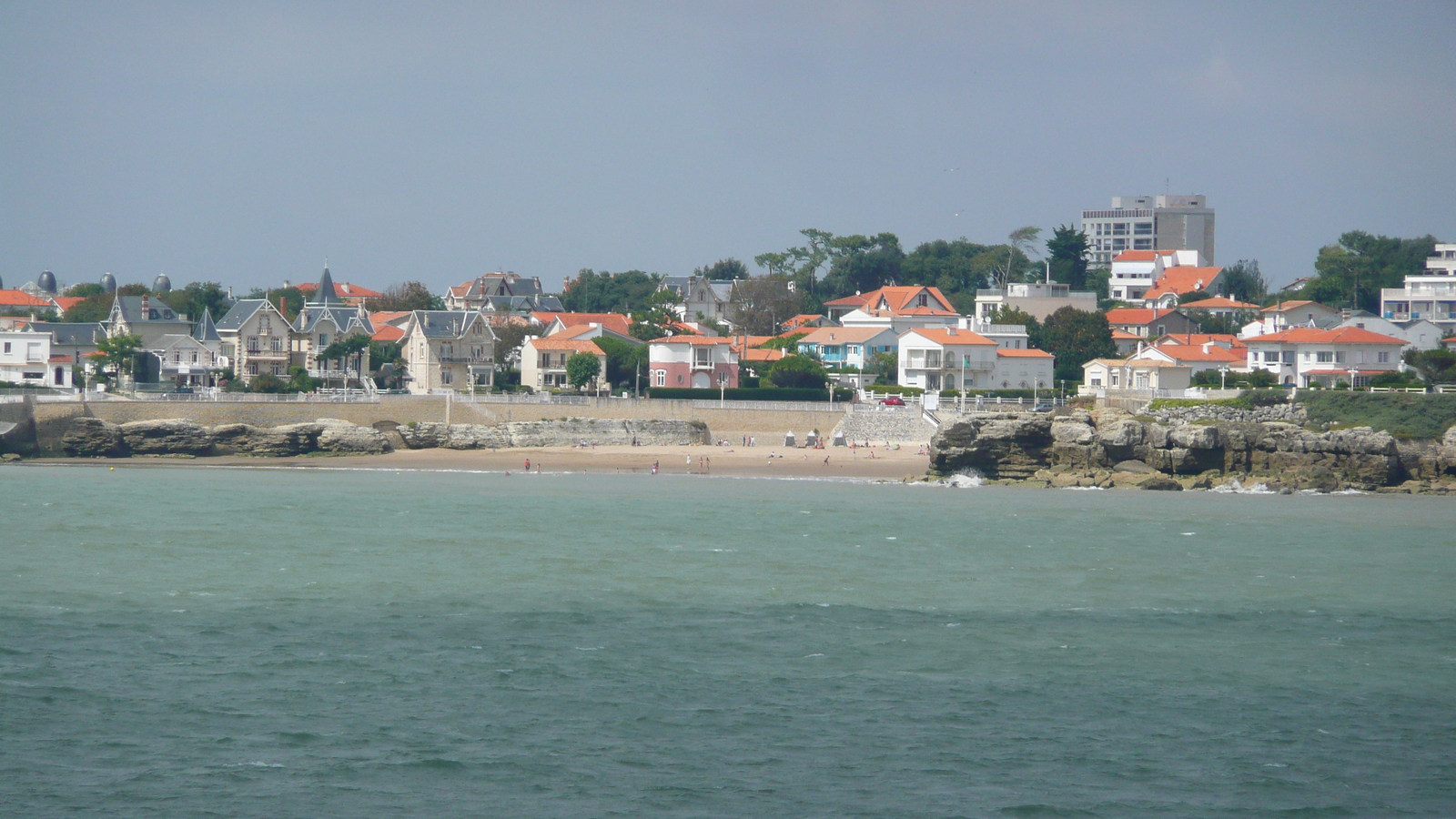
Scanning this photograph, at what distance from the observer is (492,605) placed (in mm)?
24969

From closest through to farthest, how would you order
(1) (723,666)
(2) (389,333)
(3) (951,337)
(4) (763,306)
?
(1) (723,666) → (3) (951,337) → (2) (389,333) → (4) (763,306)

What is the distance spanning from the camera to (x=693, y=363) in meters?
70.7

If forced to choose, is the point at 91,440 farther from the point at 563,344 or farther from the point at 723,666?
the point at 723,666

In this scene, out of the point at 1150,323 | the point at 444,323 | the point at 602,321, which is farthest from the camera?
the point at 1150,323

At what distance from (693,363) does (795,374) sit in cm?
586

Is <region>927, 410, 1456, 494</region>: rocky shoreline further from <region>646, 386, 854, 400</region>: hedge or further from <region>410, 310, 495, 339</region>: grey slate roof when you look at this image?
<region>410, 310, 495, 339</region>: grey slate roof

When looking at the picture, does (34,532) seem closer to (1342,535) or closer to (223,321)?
(1342,535)

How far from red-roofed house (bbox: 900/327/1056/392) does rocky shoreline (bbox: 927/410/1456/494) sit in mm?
19901

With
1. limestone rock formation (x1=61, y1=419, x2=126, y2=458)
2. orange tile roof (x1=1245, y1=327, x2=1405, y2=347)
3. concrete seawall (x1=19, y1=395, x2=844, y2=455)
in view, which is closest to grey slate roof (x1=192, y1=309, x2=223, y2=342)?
concrete seawall (x1=19, y1=395, x2=844, y2=455)

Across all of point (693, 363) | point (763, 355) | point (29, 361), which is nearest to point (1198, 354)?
point (763, 355)

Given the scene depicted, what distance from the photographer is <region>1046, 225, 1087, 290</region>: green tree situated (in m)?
107

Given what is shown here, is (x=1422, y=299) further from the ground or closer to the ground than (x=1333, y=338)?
further from the ground

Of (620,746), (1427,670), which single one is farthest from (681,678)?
(1427,670)

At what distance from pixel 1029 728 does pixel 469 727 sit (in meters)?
7.37
